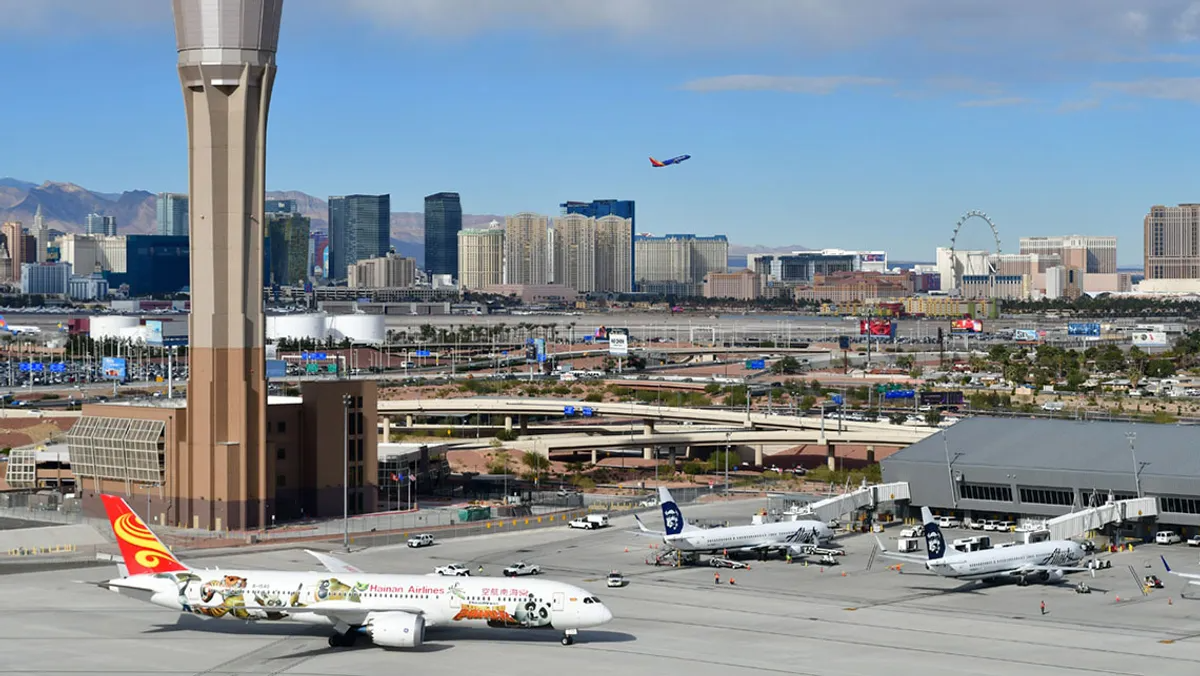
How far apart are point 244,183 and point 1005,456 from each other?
6345 cm

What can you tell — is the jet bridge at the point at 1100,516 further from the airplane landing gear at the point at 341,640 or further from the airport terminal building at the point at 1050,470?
the airplane landing gear at the point at 341,640

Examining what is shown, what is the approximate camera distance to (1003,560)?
326ft

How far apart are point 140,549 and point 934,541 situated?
151ft

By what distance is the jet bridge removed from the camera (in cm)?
11294

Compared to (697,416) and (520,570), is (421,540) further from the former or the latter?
(697,416)

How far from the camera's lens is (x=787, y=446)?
192 m

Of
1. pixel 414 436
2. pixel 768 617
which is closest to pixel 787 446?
pixel 414 436

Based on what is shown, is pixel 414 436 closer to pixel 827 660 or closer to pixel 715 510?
pixel 715 510

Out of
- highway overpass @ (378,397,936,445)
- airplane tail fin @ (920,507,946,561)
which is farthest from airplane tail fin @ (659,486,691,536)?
highway overpass @ (378,397,936,445)

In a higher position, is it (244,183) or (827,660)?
(244,183)

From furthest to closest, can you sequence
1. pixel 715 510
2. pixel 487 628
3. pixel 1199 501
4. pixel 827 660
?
1. pixel 715 510
2. pixel 1199 501
3. pixel 487 628
4. pixel 827 660

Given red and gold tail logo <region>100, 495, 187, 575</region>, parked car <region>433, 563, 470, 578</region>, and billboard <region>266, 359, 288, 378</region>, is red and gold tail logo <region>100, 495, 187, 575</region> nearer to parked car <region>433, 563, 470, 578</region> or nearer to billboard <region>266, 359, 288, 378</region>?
parked car <region>433, 563, 470, 578</region>

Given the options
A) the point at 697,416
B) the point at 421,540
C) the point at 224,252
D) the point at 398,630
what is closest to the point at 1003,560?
the point at 421,540

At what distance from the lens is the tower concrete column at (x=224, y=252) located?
12344cm
